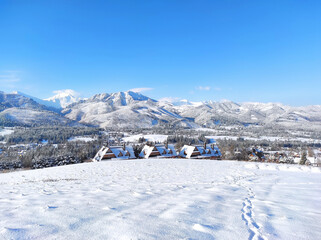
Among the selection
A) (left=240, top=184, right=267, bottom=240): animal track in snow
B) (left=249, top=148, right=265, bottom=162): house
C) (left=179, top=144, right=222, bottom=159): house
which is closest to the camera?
(left=240, top=184, right=267, bottom=240): animal track in snow

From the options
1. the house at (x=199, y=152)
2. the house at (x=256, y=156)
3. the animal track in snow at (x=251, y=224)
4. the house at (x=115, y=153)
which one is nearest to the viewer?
the animal track in snow at (x=251, y=224)

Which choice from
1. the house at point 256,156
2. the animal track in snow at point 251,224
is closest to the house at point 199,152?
the house at point 256,156

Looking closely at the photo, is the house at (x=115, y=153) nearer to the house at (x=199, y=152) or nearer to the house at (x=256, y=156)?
the house at (x=199, y=152)

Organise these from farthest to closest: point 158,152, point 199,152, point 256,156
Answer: point 256,156, point 199,152, point 158,152

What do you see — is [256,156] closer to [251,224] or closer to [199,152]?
[199,152]

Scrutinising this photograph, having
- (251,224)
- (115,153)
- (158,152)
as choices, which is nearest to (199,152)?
(158,152)

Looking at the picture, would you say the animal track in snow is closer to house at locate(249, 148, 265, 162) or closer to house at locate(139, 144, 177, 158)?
house at locate(139, 144, 177, 158)

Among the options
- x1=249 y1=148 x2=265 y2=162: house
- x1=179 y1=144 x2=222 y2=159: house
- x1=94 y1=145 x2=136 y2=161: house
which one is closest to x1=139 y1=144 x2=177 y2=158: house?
x1=179 y1=144 x2=222 y2=159: house

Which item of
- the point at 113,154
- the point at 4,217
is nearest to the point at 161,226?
the point at 4,217

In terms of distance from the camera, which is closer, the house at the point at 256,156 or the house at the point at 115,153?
the house at the point at 115,153

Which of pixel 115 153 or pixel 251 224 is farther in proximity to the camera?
pixel 115 153

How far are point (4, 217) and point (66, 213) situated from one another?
1.56m

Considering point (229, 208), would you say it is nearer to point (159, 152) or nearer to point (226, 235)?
point (226, 235)

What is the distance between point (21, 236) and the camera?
3.37m
